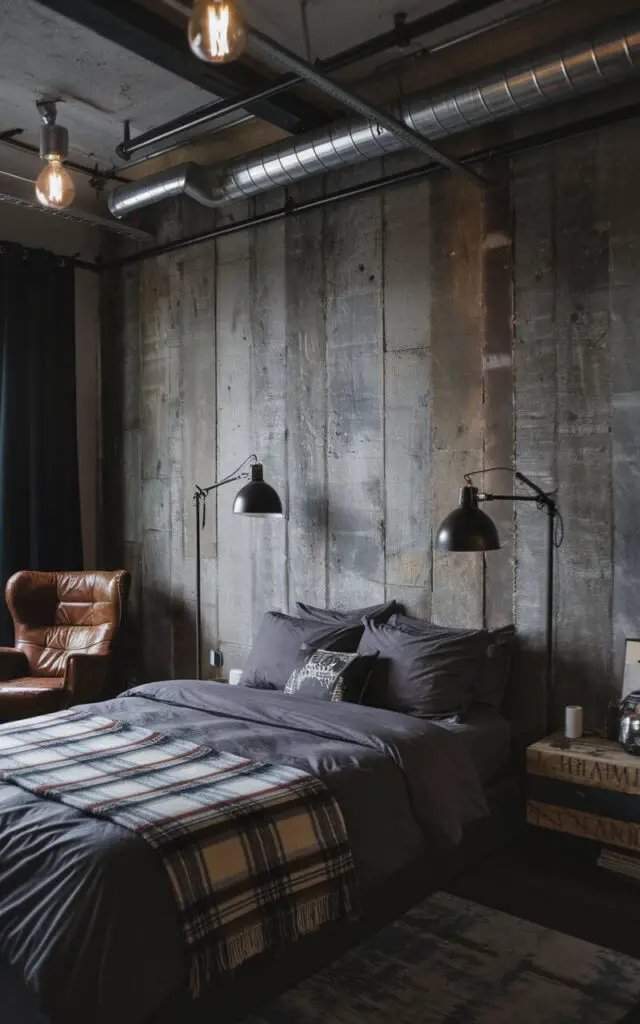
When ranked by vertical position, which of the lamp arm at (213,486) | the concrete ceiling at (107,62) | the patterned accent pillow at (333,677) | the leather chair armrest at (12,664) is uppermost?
the concrete ceiling at (107,62)

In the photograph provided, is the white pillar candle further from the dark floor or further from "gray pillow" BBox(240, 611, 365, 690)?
"gray pillow" BBox(240, 611, 365, 690)

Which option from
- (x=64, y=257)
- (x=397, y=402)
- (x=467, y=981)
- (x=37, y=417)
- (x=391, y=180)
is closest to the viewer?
(x=467, y=981)

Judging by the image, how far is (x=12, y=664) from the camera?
4.80m

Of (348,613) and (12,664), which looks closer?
(348,613)

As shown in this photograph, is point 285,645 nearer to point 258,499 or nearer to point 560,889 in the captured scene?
point 258,499

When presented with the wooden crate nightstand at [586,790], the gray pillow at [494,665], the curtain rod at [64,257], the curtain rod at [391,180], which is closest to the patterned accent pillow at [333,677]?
the gray pillow at [494,665]

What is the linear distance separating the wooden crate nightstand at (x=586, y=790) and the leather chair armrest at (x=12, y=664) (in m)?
2.94

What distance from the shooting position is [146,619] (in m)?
5.54

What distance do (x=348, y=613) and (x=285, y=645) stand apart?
0.42 metres

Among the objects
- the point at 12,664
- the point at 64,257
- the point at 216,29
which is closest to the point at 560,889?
the point at 216,29

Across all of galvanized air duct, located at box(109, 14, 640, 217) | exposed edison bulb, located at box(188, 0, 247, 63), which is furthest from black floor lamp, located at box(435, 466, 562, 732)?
exposed edison bulb, located at box(188, 0, 247, 63)

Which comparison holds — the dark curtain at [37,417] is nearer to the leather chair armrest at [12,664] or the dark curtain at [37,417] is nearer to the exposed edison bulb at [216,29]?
the leather chair armrest at [12,664]

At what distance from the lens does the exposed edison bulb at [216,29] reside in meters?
1.88

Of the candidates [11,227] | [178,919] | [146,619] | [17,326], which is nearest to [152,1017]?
[178,919]
